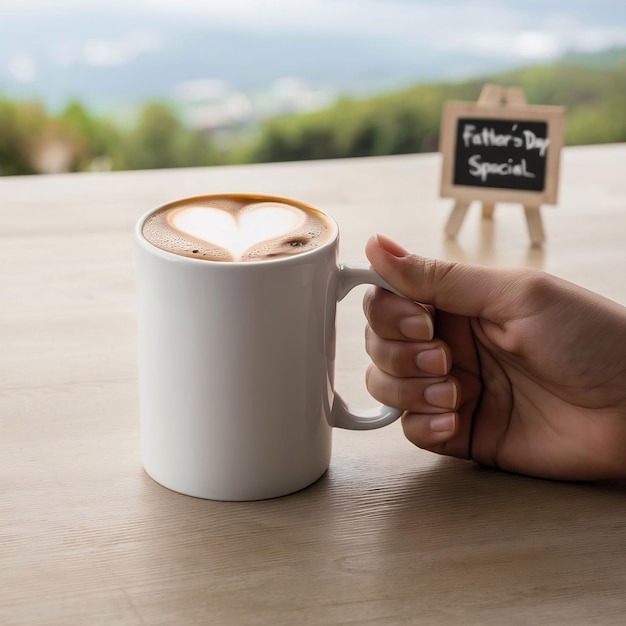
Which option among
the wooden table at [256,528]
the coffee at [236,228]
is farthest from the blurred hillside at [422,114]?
the coffee at [236,228]

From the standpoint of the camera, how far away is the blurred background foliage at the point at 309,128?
3.69 m

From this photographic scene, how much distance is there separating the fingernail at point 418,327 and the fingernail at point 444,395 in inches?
1.7

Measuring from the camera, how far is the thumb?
2.42 ft

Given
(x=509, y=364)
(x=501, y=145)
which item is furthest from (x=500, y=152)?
(x=509, y=364)

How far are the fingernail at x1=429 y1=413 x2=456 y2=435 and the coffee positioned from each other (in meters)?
0.18

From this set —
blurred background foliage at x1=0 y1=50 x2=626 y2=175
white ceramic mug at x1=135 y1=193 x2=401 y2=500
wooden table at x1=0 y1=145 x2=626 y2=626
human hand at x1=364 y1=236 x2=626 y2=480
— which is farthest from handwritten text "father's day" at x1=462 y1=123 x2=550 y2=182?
blurred background foliage at x1=0 y1=50 x2=626 y2=175

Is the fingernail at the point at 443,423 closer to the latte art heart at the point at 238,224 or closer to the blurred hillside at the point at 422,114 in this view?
the latte art heart at the point at 238,224

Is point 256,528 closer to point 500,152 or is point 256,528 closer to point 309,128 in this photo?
point 500,152

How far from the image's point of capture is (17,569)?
65 cm

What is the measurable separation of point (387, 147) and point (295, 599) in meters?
3.52

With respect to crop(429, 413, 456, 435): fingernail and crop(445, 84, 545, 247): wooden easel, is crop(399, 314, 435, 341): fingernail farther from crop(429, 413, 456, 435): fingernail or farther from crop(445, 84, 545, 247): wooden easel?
crop(445, 84, 545, 247): wooden easel

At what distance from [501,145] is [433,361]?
0.73m

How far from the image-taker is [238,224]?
74 cm

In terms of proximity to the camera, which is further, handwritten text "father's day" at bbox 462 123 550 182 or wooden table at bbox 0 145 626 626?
handwritten text "father's day" at bbox 462 123 550 182
